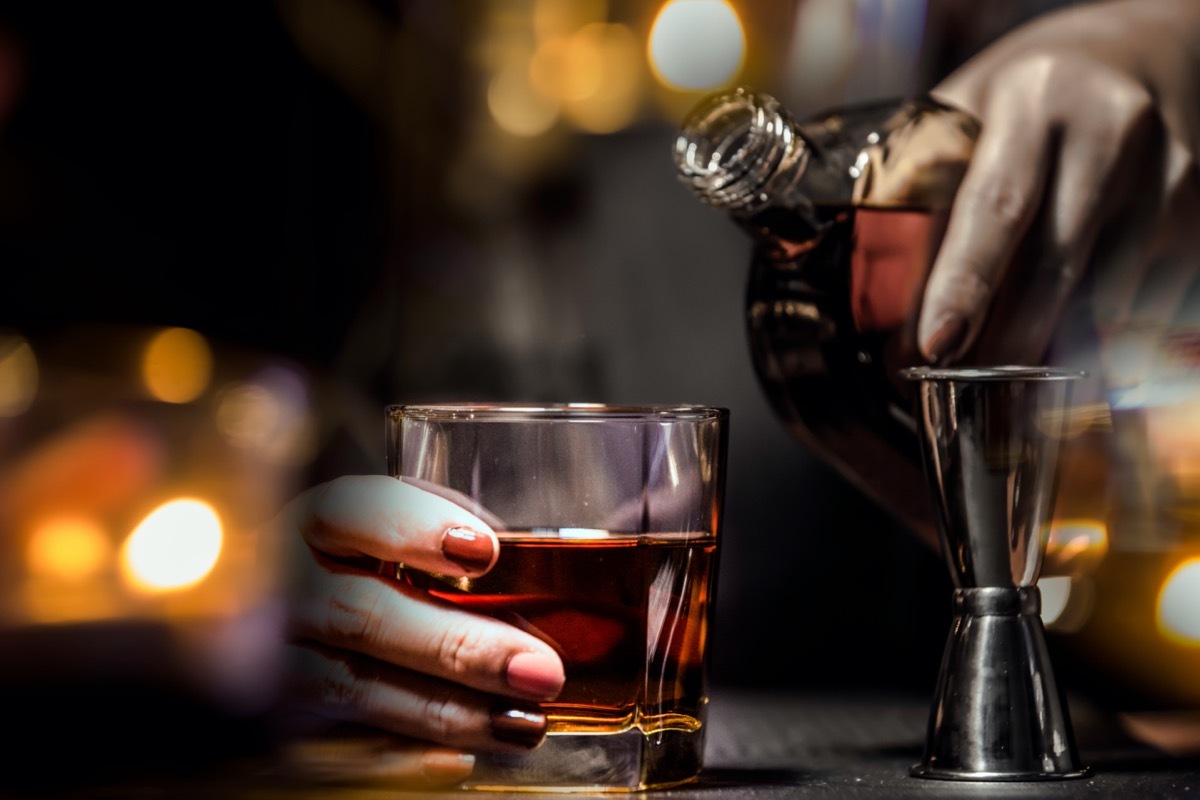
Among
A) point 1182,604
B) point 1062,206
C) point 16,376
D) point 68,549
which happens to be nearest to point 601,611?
point 1062,206

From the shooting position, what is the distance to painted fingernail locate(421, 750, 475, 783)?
12.2 inches

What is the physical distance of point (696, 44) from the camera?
1282 millimetres

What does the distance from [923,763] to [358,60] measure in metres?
1.19

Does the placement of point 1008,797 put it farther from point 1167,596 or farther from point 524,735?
point 1167,596

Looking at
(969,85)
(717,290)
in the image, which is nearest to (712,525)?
(969,85)

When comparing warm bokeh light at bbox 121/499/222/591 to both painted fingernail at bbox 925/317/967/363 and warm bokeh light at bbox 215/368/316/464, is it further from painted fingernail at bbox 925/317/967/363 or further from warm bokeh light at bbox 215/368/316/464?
painted fingernail at bbox 925/317/967/363

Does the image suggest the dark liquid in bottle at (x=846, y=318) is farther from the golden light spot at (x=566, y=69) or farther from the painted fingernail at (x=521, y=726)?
the golden light spot at (x=566, y=69)

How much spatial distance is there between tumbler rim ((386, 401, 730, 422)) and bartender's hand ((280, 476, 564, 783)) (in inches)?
0.8

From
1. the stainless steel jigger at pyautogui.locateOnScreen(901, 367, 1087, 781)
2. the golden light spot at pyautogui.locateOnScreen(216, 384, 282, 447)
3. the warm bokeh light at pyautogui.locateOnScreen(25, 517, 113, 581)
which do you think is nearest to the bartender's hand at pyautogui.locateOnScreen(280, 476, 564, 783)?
the stainless steel jigger at pyautogui.locateOnScreen(901, 367, 1087, 781)

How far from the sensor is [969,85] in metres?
0.50

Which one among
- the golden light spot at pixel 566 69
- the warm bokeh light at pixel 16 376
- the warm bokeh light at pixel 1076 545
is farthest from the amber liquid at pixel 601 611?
the golden light spot at pixel 566 69

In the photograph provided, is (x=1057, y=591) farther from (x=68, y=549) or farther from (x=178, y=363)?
(x=178, y=363)

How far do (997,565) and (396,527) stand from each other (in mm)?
157

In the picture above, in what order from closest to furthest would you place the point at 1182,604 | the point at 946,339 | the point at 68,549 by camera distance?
the point at 946,339 → the point at 1182,604 → the point at 68,549
